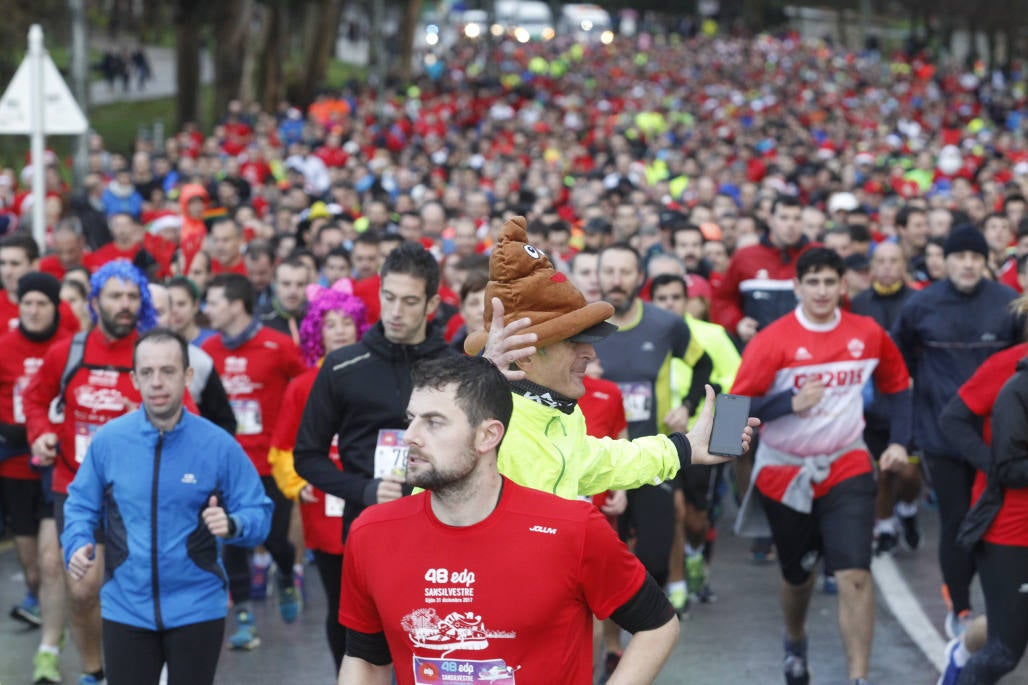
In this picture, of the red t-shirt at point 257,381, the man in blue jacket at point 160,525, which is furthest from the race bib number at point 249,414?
the man in blue jacket at point 160,525

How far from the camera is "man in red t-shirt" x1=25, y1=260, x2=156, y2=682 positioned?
7.63 meters

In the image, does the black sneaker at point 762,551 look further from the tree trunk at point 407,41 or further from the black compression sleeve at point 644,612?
the tree trunk at point 407,41

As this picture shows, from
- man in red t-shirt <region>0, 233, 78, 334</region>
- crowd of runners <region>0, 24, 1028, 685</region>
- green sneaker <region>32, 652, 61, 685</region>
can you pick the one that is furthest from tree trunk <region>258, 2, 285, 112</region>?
green sneaker <region>32, 652, 61, 685</region>

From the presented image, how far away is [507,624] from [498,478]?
34cm

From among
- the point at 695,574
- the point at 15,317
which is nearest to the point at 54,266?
the point at 15,317

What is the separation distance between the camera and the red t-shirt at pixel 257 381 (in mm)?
9383

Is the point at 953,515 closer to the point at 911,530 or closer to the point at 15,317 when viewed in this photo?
the point at 911,530

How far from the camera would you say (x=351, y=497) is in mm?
6512

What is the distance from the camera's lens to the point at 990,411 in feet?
23.6

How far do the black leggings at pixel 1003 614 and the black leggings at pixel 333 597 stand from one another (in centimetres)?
254

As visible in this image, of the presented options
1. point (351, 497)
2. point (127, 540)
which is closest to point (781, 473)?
point (351, 497)

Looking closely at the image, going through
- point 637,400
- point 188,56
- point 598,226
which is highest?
point 188,56

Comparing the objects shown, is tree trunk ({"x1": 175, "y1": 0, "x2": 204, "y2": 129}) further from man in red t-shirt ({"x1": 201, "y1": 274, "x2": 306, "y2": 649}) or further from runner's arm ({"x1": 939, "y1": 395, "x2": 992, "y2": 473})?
runner's arm ({"x1": 939, "y1": 395, "x2": 992, "y2": 473})

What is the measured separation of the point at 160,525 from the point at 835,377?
127 inches
